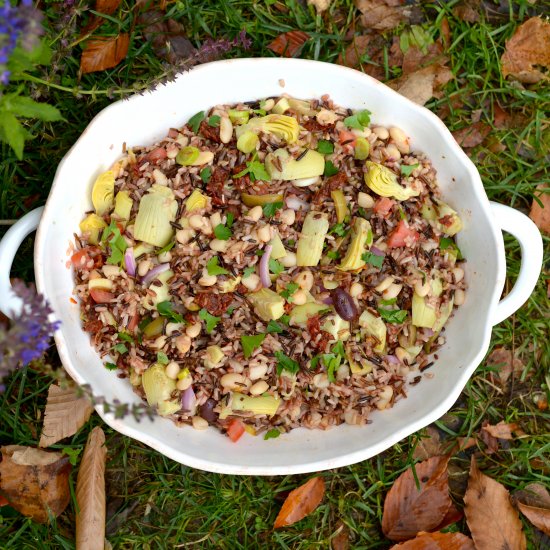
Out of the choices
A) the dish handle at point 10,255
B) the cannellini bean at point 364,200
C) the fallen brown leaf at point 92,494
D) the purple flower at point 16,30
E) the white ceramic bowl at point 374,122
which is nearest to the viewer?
the purple flower at point 16,30

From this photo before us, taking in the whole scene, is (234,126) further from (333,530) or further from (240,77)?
(333,530)

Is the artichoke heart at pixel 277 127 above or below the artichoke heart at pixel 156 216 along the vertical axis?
above

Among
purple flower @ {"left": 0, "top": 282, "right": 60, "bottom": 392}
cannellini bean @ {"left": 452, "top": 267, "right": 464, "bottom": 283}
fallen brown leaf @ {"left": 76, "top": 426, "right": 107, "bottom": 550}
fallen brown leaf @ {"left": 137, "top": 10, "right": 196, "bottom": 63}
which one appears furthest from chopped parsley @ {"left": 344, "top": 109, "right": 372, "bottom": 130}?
fallen brown leaf @ {"left": 76, "top": 426, "right": 107, "bottom": 550}

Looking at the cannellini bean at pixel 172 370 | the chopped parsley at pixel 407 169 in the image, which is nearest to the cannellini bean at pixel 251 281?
the cannellini bean at pixel 172 370

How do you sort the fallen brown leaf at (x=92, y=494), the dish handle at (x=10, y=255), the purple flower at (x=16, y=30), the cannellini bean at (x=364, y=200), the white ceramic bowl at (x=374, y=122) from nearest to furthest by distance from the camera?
the purple flower at (x=16, y=30), the dish handle at (x=10, y=255), the white ceramic bowl at (x=374, y=122), the cannellini bean at (x=364, y=200), the fallen brown leaf at (x=92, y=494)

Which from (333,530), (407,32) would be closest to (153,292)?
(333,530)

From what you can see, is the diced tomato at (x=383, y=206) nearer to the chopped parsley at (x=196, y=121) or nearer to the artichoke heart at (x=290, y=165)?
the artichoke heart at (x=290, y=165)

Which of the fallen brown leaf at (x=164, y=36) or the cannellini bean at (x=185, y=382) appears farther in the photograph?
the fallen brown leaf at (x=164, y=36)
